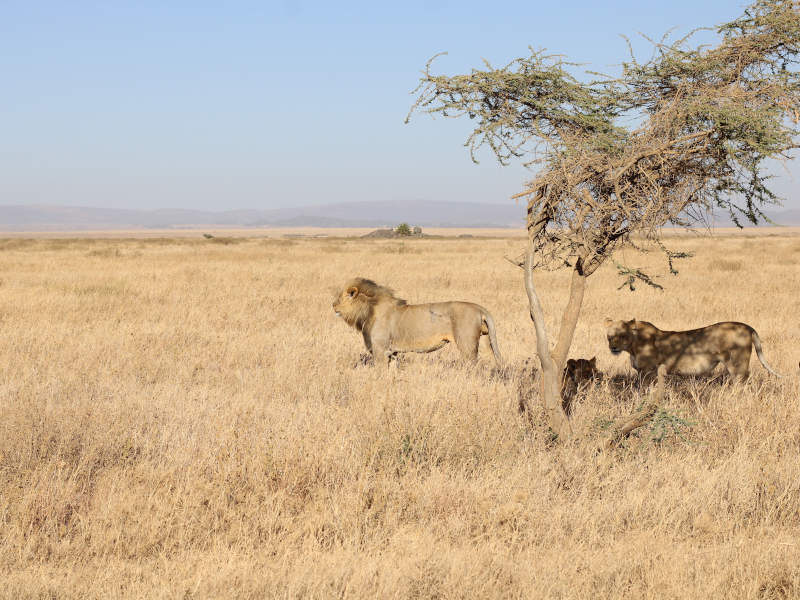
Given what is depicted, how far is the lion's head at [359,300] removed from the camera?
9766 millimetres

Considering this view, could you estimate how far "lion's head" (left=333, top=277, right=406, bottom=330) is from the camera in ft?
32.0

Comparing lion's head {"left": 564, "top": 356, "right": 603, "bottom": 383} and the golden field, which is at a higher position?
lion's head {"left": 564, "top": 356, "right": 603, "bottom": 383}

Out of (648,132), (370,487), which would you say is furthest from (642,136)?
(370,487)

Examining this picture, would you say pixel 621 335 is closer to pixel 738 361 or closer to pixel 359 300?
pixel 738 361

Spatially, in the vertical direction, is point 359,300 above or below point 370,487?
above

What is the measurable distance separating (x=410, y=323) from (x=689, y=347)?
11.3 feet

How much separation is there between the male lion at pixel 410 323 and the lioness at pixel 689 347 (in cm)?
166

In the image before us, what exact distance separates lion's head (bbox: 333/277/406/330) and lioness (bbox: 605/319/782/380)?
297cm

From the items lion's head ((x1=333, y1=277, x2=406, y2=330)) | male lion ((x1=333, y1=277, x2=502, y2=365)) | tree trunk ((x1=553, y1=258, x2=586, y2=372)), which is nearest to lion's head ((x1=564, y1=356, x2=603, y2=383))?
male lion ((x1=333, y1=277, x2=502, y2=365))

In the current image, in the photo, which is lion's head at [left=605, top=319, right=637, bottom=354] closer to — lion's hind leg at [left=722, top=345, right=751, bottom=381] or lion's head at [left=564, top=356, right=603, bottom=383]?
lion's head at [left=564, top=356, right=603, bottom=383]

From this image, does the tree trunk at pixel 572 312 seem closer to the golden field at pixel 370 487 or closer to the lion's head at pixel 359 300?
the golden field at pixel 370 487

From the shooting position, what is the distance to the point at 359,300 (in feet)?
32.4

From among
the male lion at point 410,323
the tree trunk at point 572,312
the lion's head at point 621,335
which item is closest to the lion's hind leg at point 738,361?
the lion's head at point 621,335

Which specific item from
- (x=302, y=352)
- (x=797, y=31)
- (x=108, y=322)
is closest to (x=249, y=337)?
(x=302, y=352)
